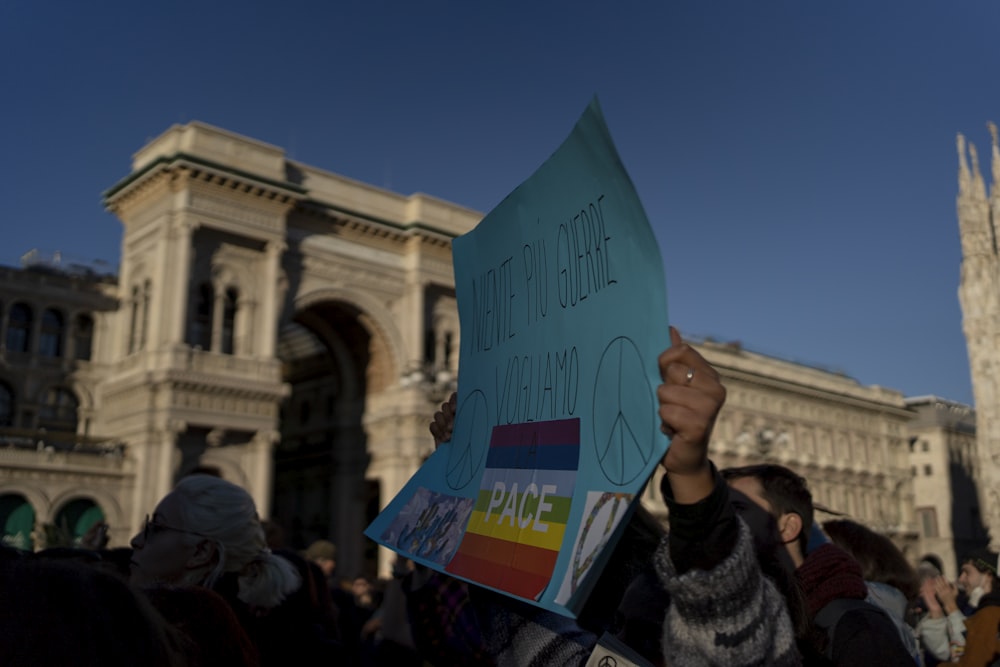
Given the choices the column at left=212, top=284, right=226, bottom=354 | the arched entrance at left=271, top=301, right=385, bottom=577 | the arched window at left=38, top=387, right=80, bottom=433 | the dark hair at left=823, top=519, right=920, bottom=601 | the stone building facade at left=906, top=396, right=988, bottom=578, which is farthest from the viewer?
the stone building facade at left=906, top=396, right=988, bottom=578

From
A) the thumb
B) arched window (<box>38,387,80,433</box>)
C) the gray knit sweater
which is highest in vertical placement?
arched window (<box>38,387,80,433</box>)

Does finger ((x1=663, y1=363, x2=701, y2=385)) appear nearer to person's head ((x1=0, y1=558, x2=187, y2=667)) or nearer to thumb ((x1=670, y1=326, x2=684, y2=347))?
thumb ((x1=670, y1=326, x2=684, y2=347))

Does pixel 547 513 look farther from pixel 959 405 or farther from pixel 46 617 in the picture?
pixel 959 405

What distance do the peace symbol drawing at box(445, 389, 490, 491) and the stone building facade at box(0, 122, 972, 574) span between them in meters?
17.3

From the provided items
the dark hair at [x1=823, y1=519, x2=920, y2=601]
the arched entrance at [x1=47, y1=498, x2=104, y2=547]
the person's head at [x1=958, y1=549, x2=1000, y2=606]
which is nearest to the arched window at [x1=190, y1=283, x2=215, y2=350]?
the arched entrance at [x1=47, y1=498, x2=104, y2=547]

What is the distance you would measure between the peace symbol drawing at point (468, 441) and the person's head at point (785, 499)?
86 centimetres

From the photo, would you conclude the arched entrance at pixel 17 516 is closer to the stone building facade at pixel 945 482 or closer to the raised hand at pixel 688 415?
the raised hand at pixel 688 415

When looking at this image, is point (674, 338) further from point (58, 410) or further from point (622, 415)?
point (58, 410)

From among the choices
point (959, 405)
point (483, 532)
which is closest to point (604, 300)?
point (483, 532)

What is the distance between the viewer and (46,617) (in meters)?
1.47

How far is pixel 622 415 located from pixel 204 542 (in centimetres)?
219

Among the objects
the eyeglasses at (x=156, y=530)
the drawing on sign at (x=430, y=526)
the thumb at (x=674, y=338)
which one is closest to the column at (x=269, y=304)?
the eyeglasses at (x=156, y=530)

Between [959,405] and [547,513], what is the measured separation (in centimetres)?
7676

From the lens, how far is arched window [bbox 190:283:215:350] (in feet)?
88.8
